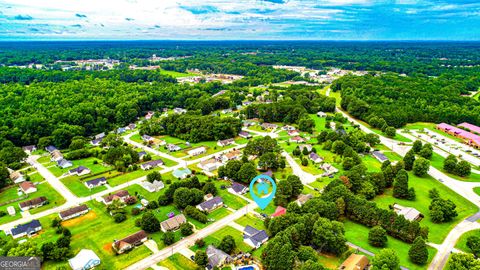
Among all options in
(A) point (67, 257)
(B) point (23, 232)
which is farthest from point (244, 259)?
(B) point (23, 232)

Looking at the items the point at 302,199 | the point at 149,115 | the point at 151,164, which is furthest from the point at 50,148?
the point at 302,199

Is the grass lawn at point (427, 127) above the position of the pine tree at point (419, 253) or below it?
above

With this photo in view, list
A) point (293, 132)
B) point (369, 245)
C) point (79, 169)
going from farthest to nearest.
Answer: point (293, 132), point (79, 169), point (369, 245)

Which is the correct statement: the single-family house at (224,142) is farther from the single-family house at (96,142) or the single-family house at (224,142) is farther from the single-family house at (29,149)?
the single-family house at (29,149)

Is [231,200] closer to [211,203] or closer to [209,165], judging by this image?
[211,203]

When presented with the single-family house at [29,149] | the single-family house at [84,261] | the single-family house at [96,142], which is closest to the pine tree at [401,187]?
the single-family house at [84,261]

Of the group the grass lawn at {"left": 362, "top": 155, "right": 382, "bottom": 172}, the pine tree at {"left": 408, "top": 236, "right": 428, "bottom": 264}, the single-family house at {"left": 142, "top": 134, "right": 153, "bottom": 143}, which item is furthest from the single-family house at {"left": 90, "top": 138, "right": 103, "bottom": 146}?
the pine tree at {"left": 408, "top": 236, "right": 428, "bottom": 264}
